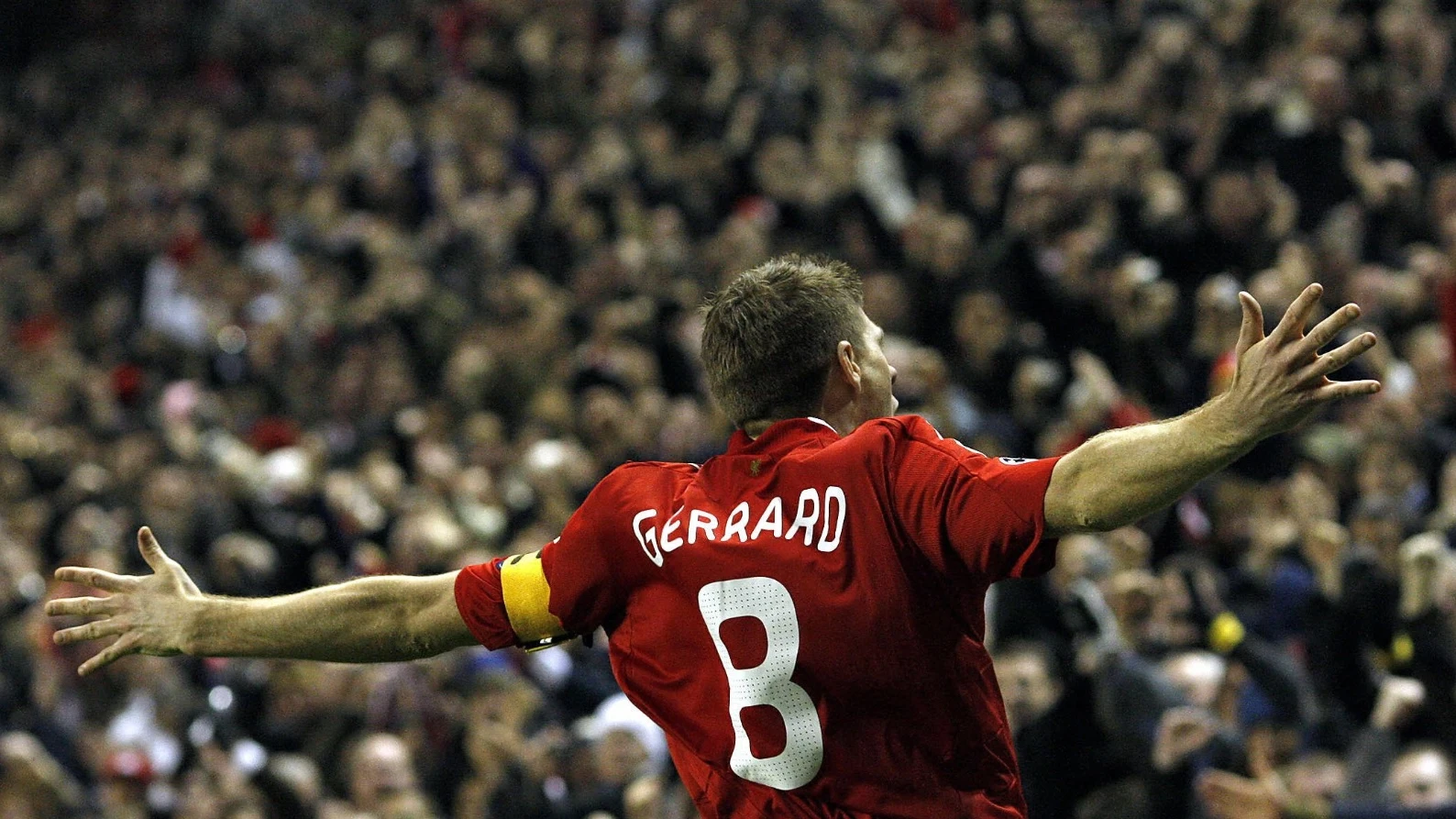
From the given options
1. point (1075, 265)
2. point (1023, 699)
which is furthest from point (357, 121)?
point (1023, 699)

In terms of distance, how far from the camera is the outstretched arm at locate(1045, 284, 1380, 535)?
2543 millimetres

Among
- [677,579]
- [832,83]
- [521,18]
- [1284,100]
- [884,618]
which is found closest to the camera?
[884,618]

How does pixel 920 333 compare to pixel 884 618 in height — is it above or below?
below

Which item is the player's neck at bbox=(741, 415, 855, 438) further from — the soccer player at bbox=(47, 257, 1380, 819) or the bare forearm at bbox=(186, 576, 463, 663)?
the bare forearm at bbox=(186, 576, 463, 663)

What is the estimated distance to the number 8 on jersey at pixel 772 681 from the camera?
2.90 meters

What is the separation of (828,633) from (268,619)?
1065 millimetres

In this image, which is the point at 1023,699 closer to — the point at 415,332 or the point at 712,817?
the point at 712,817

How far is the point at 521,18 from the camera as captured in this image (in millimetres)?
14023

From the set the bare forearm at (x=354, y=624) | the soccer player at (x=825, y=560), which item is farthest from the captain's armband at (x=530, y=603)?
the bare forearm at (x=354, y=624)

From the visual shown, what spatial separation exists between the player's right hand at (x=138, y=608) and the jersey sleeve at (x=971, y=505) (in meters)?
1.37

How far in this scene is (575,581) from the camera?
3.14 meters

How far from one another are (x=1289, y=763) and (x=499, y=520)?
4.64 meters

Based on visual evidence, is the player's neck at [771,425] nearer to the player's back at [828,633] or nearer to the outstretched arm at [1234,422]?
the player's back at [828,633]

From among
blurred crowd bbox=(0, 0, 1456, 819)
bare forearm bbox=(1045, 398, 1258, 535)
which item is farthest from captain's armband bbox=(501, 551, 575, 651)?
blurred crowd bbox=(0, 0, 1456, 819)
